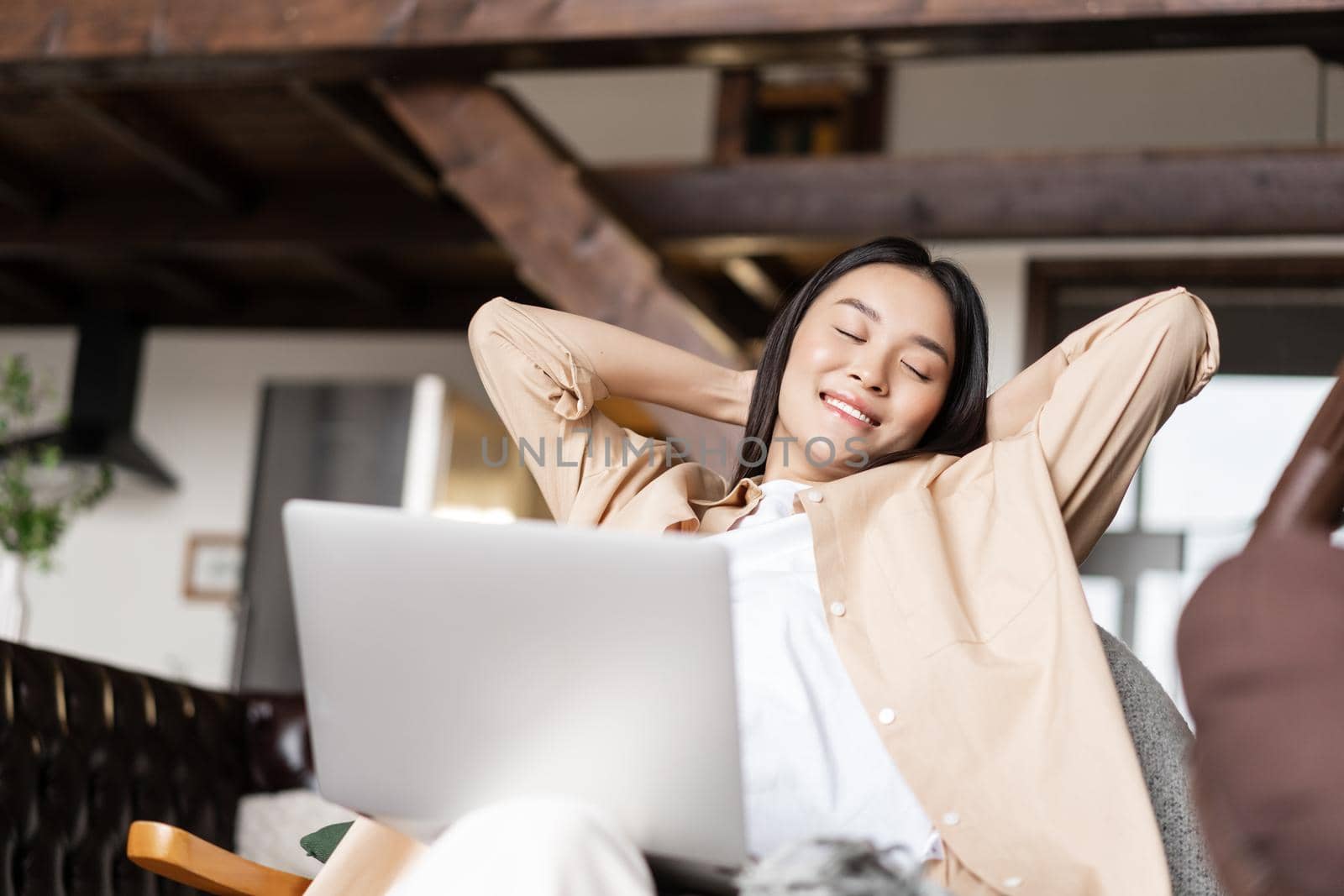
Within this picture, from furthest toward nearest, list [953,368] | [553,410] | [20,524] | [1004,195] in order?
[1004,195]
[20,524]
[553,410]
[953,368]

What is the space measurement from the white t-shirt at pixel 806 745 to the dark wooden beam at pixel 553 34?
6.00 feet

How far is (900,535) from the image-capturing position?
1455 mm

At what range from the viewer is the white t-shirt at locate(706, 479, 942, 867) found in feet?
4.15

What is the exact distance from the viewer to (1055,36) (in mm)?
2898

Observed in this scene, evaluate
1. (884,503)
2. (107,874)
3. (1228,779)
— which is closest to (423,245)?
(107,874)

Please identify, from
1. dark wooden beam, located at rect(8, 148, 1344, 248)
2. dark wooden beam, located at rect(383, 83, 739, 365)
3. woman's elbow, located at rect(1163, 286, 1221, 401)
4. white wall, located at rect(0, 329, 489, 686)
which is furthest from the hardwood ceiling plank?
white wall, located at rect(0, 329, 489, 686)

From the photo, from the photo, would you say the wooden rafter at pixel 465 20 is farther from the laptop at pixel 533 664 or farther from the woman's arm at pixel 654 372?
the laptop at pixel 533 664

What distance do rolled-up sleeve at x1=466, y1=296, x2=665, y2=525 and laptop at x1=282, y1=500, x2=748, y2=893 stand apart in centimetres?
75

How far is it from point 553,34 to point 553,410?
1.58 meters

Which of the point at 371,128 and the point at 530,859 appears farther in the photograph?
the point at 371,128

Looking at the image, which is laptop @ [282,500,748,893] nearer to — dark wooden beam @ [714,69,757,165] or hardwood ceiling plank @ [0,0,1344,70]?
hardwood ceiling plank @ [0,0,1344,70]

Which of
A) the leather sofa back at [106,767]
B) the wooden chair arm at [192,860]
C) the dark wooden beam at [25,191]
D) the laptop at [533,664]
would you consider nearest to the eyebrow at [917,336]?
the laptop at [533,664]

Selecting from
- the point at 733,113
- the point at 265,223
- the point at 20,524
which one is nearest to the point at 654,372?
the point at 20,524

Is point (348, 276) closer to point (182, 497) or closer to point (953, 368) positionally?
point (182, 497)
